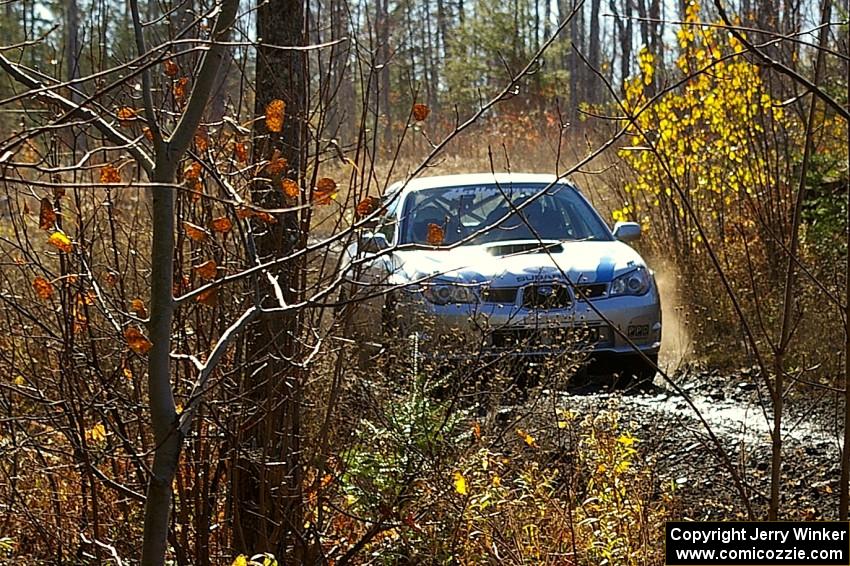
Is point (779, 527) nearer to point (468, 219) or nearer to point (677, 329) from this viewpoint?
point (468, 219)

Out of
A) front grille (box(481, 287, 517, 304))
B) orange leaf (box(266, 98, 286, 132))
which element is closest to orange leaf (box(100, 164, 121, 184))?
orange leaf (box(266, 98, 286, 132))

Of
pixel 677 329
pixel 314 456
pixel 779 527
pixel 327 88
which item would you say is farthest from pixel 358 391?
pixel 677 329

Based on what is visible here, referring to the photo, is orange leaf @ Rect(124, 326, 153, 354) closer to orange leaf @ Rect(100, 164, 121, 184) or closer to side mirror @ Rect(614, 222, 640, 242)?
orange leaf @ Rect(100, 164, 121, 184)

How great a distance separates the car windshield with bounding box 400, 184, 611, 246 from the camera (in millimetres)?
8102

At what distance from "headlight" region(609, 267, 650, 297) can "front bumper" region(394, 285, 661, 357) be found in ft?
0.15

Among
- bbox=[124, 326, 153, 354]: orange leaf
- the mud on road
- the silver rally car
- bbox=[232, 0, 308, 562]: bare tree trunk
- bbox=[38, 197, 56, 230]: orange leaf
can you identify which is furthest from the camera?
the silver rally car

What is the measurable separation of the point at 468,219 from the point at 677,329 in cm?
251

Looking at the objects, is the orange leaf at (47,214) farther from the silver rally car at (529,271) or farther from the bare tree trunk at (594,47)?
the bare tree trunk at (594,47)

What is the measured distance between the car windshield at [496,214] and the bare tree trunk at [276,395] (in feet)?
13.9

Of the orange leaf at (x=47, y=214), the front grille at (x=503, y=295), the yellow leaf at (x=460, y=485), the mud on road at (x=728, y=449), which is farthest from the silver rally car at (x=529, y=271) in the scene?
the orange leaf at (x=47, y=214)

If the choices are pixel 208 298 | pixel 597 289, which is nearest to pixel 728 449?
pixel 597 289

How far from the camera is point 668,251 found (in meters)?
10.7

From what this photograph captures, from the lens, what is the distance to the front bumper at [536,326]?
5530 millimetres

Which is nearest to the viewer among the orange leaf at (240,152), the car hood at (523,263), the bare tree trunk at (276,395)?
the orange leaf at (240,152)
